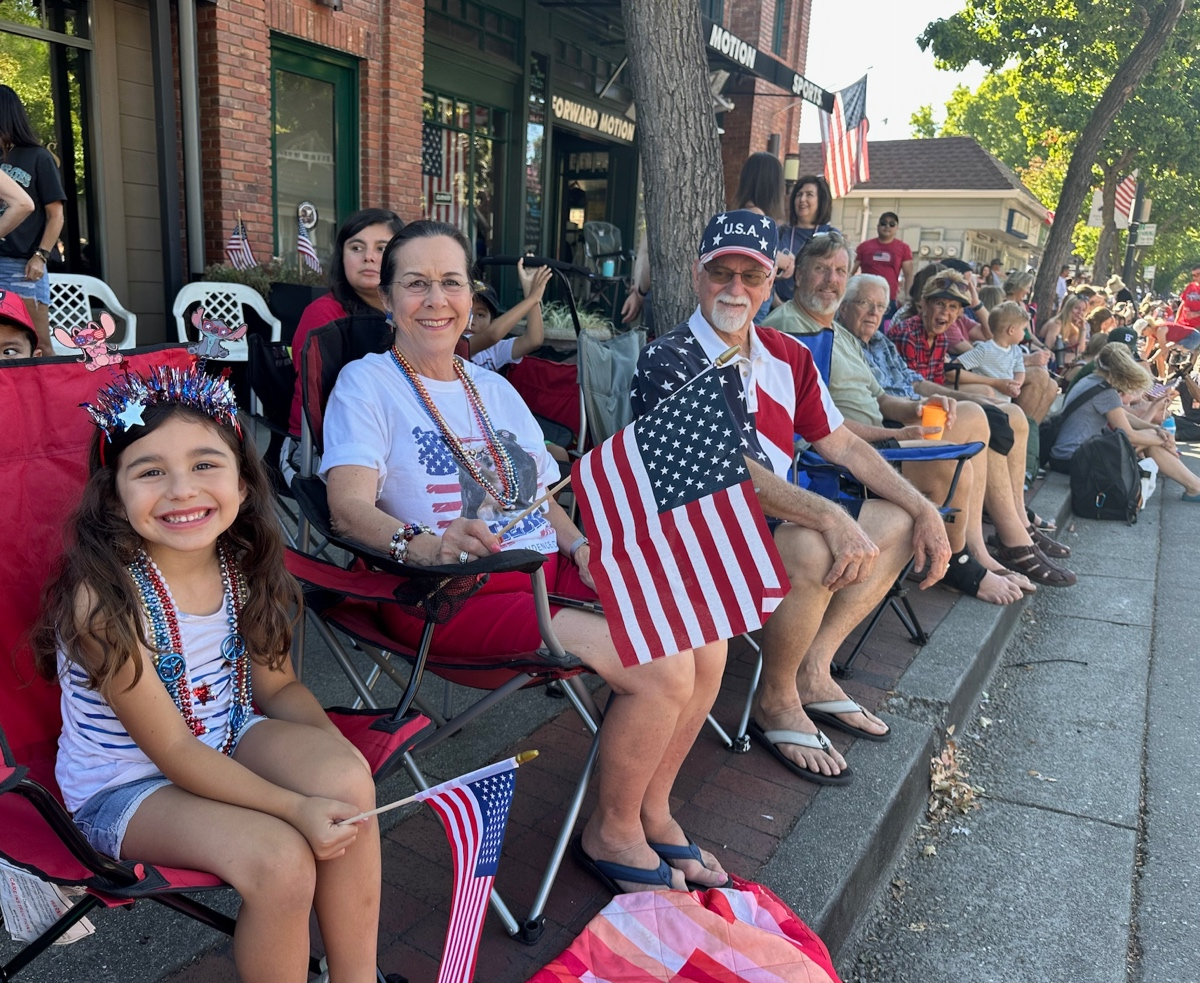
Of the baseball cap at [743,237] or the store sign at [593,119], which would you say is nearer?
the baseball cap at [743,237]

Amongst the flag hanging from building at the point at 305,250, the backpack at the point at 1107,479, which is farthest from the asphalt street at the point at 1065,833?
the flag hanging from building at the point at 305,250

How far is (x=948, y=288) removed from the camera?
520cm

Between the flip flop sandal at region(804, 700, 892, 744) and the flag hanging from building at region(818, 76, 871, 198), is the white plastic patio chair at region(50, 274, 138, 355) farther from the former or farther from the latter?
the flag hanging from building at region(818, 76, 871, 198)

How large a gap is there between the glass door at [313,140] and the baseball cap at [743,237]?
18.5 ft

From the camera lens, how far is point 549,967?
184 cm

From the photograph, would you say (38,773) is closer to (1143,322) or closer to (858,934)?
(858,934)

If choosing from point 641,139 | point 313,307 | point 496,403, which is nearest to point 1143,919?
point 496,403

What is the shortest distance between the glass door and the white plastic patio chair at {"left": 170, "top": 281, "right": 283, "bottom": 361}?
4.83ft

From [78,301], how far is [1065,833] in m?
6.12

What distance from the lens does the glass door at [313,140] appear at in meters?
7.56

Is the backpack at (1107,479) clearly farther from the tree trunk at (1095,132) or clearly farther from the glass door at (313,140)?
the tree trunk at (1095,132)

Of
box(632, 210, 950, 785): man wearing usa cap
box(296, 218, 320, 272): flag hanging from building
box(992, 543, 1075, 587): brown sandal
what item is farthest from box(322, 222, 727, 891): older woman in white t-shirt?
box(296, 218, 320, 272): flag hanging from building

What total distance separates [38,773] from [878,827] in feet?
6.45

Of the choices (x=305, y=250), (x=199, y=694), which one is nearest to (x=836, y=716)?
(x=199, y=694)
